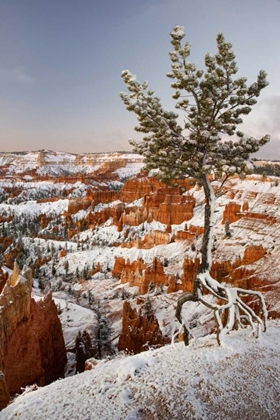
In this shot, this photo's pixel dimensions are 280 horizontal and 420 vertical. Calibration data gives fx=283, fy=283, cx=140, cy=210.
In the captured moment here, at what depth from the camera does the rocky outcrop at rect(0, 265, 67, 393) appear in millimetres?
16266

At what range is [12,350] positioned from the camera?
54.6 ft

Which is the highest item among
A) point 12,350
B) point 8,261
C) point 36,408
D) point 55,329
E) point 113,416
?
point 113,416

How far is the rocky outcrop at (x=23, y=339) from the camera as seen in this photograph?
16266 millimetres

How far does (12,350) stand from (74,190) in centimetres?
14161

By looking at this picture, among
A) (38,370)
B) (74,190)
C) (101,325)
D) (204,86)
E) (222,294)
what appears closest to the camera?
(204,86)

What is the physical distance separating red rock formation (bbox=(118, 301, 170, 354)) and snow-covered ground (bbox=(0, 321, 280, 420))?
18.0 meters

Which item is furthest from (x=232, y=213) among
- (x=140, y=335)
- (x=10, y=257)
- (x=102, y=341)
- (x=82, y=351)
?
(x=10, y=257)

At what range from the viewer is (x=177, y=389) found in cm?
568

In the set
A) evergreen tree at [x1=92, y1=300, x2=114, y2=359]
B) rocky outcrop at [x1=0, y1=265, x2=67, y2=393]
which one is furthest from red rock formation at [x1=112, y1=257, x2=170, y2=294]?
rocky outcrop at [x1=0, y1=265, x2=67, y2=393]

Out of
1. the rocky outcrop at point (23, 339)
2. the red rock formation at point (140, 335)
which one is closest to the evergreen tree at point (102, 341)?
the red rock formation at point (140, 335)

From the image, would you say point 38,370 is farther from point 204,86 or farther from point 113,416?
point 204,86

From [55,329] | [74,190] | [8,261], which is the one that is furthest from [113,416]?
[74,190]

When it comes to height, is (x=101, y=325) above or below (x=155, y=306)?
above

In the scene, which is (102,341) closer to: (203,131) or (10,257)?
(203,131)
